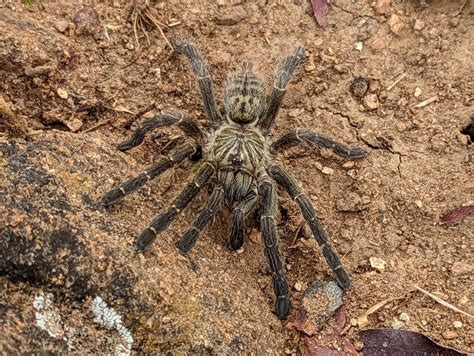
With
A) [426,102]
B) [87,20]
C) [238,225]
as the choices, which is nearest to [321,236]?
[238,225]

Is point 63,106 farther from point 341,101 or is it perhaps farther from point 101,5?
point 341,101

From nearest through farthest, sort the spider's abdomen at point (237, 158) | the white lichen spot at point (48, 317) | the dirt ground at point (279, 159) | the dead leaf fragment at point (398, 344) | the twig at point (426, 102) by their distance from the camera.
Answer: the white lichen spot at point (48, 317) < the dirt ground at point (279, 159) < the dead leaf fragment at point (398, 344) < the spider's abdomen at point (237, 158) < the twig at point (426, 102)

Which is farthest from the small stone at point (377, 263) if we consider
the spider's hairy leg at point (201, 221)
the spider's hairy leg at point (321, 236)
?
the spider's hairy leg at point (201, 221)

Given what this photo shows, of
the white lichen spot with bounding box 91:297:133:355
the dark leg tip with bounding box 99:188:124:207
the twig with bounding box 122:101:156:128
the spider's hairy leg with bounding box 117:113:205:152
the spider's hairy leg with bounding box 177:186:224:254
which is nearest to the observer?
the white lichen spot with bounding box 91:297:133:355

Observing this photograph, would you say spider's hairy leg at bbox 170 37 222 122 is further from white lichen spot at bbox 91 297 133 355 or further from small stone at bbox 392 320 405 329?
small stone at bbox 392 320 405 329

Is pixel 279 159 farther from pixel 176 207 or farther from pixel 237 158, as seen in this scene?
pixel 176 207

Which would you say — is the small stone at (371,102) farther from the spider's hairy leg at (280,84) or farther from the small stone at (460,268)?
the small stone at (460,268)

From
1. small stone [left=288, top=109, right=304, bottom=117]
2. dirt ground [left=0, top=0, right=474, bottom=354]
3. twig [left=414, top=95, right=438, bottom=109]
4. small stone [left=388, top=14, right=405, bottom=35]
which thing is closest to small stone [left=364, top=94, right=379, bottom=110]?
dirt ground [left=0, top=0, right=474, bottom=354]
